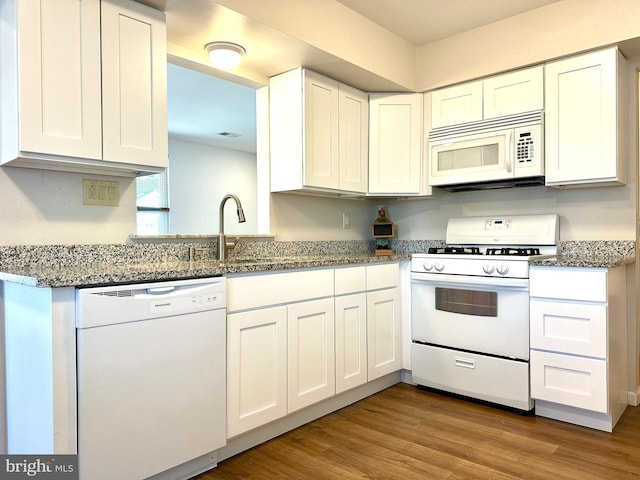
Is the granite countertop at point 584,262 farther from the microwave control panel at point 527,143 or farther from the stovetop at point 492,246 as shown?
the microwave control panel at point 527,143

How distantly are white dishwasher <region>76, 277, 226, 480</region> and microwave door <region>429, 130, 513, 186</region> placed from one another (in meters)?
1.88

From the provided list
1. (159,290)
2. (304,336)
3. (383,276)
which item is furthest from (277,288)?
(383,276)

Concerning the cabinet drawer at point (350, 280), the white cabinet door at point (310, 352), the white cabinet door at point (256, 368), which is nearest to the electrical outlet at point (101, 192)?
the white cabinet door at point (256, 368)

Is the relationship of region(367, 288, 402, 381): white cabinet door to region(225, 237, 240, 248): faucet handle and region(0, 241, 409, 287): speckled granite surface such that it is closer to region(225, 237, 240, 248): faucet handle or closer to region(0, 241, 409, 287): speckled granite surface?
region(0, 241, 409, 287): speckled granite surface

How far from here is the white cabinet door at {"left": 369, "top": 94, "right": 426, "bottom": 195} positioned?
321 centimetres

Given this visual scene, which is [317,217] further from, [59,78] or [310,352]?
[59,78]

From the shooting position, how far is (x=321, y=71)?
281cm

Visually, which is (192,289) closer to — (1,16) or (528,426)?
(1,16)

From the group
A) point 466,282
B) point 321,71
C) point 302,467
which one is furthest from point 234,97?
point 302,467

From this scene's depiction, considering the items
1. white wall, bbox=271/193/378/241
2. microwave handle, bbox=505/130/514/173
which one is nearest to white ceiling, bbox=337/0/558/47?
microwave handle, bbox=505/130/514/173

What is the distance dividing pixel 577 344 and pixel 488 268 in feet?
1.93

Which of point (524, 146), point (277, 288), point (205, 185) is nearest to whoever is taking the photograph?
point (277, 288)

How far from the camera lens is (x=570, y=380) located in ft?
7.72

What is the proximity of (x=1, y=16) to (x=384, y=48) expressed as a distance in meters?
2.13
